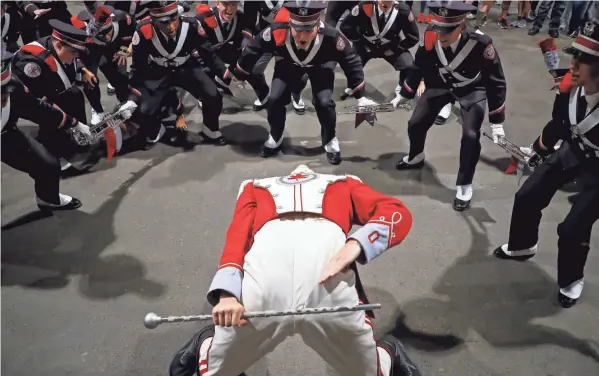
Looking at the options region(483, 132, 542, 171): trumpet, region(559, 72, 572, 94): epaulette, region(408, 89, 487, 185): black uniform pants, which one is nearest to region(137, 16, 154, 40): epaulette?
region(408, 89, 487, 185): black uniform pants

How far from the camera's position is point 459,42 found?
3.55 m

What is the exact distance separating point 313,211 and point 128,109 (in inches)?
113

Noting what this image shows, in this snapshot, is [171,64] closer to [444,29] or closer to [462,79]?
[444,29]

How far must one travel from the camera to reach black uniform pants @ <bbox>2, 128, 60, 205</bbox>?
3309 millimetres

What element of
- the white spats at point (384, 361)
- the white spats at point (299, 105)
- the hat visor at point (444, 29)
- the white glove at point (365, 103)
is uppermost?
the hat visor at point (444, 29)

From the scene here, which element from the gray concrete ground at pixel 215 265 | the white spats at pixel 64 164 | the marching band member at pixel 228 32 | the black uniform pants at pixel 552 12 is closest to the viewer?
the gray concrete ground at pixel 215 265

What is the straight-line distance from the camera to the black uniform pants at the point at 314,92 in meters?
4.28

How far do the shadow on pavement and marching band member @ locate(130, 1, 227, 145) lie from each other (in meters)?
1.15

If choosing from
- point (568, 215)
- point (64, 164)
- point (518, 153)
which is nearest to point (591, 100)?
point (568, 215)

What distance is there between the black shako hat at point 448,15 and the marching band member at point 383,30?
1.26m

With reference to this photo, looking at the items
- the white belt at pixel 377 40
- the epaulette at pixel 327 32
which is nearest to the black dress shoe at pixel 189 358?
the epaulette at pixel 327 32

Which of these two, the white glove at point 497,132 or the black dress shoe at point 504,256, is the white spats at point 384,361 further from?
the white glove at point 497,132

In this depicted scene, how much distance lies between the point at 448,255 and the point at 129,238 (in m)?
2.05

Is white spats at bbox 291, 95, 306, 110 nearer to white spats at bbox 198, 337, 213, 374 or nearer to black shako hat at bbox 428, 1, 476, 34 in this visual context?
black shako hat at bbox 428, 1, 476, 34
